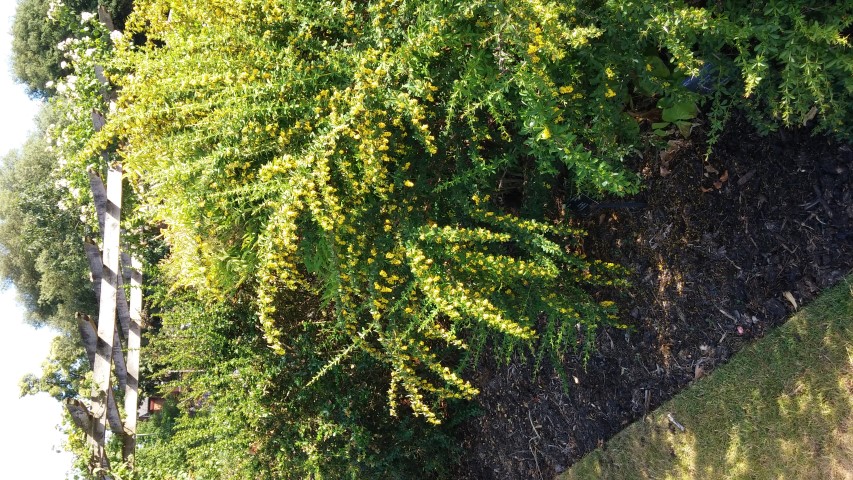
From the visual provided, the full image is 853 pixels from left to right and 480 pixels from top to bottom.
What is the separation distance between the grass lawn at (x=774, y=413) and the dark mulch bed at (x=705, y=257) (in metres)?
0.09

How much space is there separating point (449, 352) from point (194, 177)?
262 centimetres

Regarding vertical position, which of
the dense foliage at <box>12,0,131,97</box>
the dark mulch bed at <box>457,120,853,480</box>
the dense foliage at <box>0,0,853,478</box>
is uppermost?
the dense foliage at <box>12,0,131,97</box>

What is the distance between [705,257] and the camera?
3584 mm

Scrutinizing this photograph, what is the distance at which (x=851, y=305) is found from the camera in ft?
10.1

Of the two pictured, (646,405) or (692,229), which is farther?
(646,405)

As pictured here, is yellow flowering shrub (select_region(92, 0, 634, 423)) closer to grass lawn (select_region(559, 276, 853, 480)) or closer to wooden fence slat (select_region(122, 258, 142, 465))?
grass lawn (select_region(559, 276, 853, 480))

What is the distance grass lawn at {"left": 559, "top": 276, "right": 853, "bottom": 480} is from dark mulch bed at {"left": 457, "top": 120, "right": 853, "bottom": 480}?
0.09m

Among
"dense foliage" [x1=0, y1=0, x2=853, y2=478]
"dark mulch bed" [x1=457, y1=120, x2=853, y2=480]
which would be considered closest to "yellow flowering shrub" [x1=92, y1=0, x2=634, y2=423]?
"dense foliage" [x1=0, y1=0, x2=853, y2=478]

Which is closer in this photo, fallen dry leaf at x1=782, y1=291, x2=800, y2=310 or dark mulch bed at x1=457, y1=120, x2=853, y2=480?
dark mulch bed at x1=457, y1=120, x2=853, y2=480

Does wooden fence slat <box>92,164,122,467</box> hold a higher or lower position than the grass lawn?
higher

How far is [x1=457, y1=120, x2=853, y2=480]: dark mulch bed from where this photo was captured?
3.16 m

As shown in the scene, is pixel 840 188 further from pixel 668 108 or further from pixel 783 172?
pixel 668 108

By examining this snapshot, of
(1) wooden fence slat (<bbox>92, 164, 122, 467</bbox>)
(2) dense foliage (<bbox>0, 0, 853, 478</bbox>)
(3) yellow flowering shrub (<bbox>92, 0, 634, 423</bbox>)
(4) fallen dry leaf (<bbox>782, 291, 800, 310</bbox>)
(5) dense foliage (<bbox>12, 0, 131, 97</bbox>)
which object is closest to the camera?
(2) dense foliage (<bbox>0, 0, 853, 478</bbox>)

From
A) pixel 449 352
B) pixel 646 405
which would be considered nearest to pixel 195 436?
pixel 449 352
